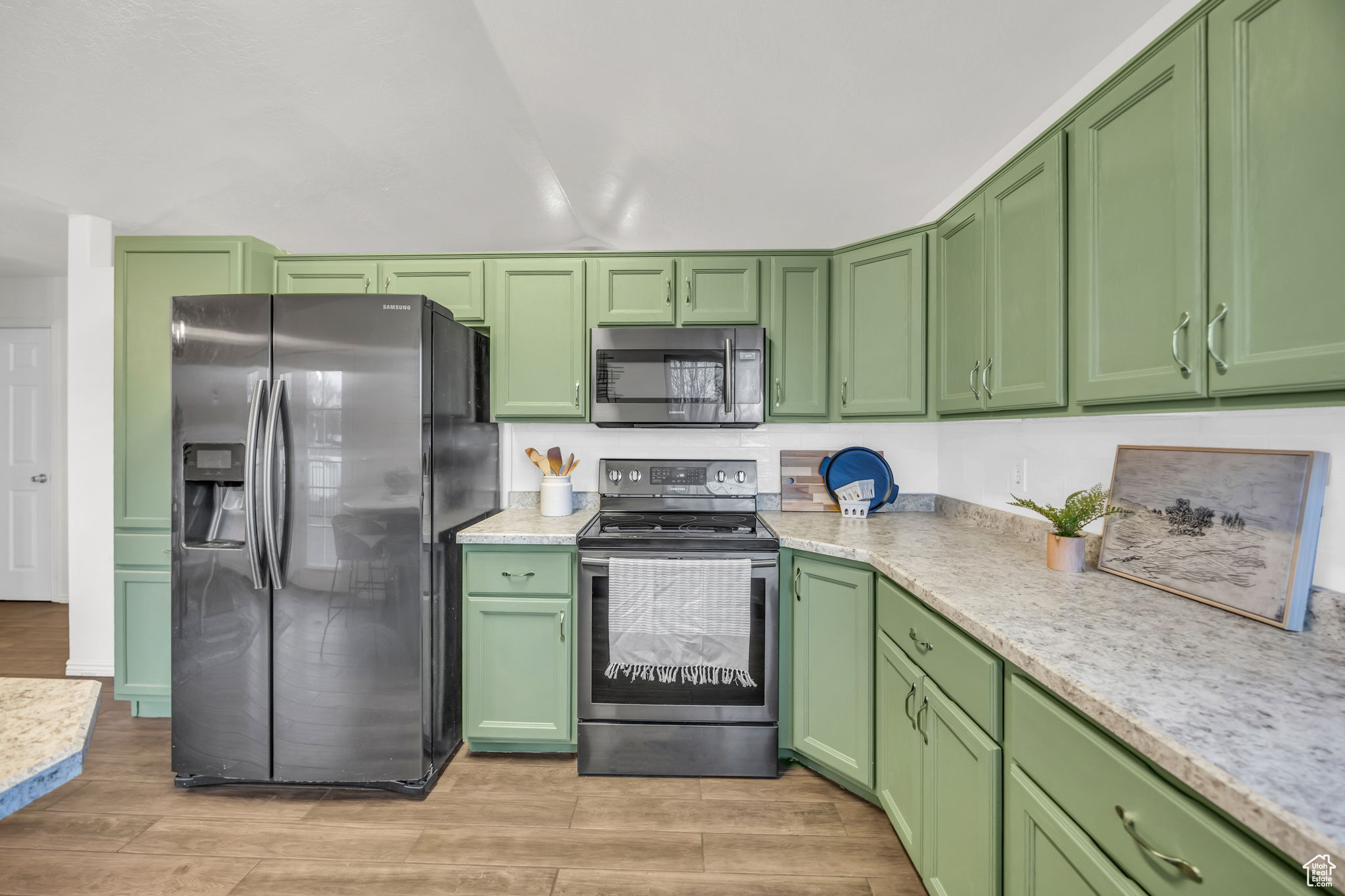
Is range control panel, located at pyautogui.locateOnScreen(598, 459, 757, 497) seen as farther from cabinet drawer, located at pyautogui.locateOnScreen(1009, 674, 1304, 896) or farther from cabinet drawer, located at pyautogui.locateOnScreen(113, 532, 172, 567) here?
cabinet drawer, located at pyautogui.locateOnScreen(113, 532, 172, 567)

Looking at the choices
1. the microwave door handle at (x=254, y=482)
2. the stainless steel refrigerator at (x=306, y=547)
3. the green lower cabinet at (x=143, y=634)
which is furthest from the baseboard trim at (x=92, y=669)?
the microwave door handle at (x=254, y=482)

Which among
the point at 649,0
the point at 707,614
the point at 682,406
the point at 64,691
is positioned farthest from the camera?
the point at 682,406

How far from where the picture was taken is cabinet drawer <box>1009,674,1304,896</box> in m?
0.62

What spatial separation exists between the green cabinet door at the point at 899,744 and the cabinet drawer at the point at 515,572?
119 centimetres

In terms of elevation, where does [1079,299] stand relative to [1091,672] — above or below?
above

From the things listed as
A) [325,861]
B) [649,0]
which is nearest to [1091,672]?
[649,0]

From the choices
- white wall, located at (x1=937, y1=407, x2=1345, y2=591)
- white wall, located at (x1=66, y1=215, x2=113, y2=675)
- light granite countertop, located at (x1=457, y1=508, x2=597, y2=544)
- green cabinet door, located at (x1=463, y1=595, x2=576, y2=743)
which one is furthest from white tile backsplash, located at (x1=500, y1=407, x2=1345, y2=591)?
white wall, located at (x1=66, y1=215, x2=113, y2=675)

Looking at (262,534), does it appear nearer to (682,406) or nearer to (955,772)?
(682,406)

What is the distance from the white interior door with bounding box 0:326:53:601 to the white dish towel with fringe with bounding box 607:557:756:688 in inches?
201

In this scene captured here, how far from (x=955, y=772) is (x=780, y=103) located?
217cm

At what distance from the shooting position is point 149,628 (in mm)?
2447

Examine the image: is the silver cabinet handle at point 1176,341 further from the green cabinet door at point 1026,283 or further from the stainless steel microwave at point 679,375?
the stainless steel microwave at point 679,375

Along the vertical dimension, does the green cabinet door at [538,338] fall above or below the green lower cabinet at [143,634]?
above

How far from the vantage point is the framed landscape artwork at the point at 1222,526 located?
1078 millimetres
